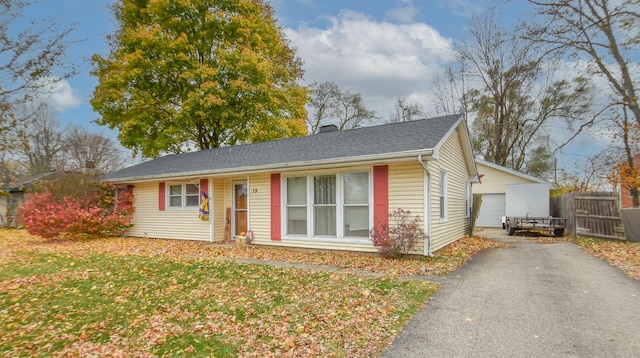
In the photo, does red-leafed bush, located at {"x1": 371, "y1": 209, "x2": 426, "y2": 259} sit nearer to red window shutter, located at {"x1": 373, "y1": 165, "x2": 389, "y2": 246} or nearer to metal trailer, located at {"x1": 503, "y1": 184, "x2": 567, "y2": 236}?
red window shutter, located at {"x1": 373, "y1": 165, "x2": 389, "y2": 246}

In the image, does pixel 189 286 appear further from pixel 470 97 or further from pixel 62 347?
pixel 470 97

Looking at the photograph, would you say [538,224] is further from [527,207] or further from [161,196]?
[161,196]

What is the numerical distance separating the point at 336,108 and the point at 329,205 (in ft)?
76.6

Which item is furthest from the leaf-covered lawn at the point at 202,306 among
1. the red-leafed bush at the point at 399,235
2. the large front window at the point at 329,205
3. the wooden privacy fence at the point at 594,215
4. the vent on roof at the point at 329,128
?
the wooden privacy fence at the point at 594,215

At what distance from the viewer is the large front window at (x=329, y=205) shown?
353 inches

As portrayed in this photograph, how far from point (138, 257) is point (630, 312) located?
32.4 ft

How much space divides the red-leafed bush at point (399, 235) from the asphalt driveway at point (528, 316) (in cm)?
125

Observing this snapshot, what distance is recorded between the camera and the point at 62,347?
150 inches

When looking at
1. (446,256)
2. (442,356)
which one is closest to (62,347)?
(442,356)

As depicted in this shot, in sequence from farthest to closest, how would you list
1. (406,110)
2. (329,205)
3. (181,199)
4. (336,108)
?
(336,108) < (406,110) < (181,199) < (329,205)

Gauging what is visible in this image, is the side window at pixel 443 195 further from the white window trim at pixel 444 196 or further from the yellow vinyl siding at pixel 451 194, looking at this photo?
the yellow vinyl siding at pixel 451 194

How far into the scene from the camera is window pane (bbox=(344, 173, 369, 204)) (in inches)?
352

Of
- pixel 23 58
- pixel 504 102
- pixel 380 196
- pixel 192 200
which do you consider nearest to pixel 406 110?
pixel 504 102

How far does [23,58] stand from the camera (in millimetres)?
3787
